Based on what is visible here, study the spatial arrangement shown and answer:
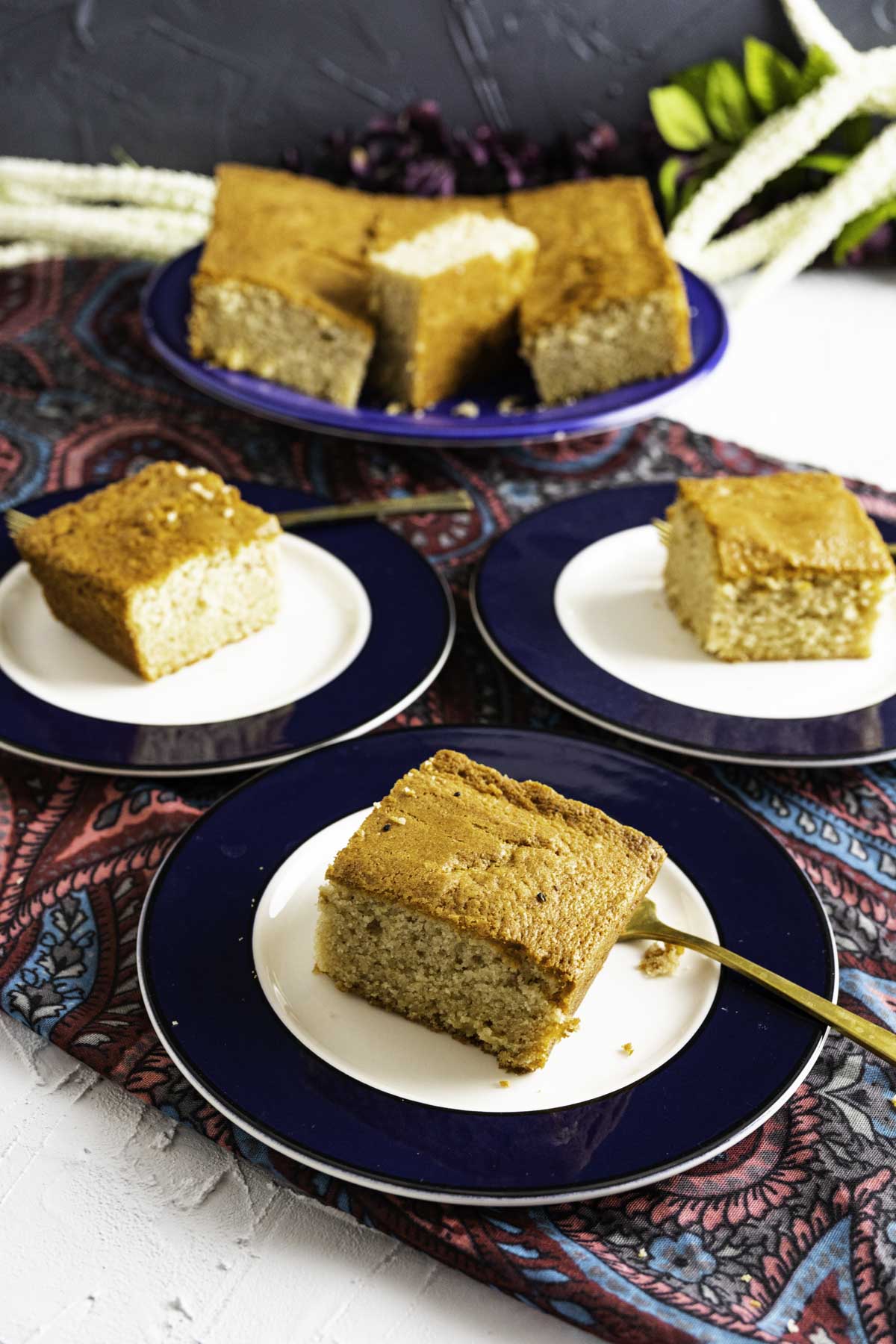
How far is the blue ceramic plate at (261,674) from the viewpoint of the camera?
6.17ft

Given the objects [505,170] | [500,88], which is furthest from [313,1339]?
[500,88]

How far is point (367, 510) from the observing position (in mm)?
2422

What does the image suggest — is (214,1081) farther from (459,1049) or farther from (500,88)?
(500,88)

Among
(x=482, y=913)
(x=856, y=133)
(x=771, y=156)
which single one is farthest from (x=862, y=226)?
(x=482, y=913)

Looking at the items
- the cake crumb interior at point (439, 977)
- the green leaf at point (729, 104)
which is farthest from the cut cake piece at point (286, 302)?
the cake crumb interior at point (439, 977)

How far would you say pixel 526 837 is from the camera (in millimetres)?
1539

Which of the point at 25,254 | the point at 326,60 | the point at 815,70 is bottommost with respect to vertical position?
the point at 25,254

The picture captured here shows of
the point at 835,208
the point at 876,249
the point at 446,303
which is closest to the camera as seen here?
the point at 446,303

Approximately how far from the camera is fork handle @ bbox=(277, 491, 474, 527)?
2.37 m

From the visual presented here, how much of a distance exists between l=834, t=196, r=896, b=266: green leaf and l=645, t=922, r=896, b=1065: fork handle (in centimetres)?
258

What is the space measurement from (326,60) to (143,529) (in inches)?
89.6

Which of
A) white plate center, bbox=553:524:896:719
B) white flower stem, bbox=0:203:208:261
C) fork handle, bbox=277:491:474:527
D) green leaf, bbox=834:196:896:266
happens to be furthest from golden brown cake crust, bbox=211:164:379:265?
green leaf, bbox=834:196:896:266

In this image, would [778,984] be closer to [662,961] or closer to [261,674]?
[662,961]

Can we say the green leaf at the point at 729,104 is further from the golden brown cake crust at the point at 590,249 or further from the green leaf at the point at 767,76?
the golden brown cake crust at the point at 590,249
